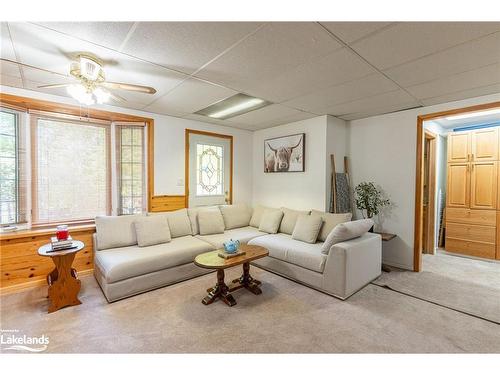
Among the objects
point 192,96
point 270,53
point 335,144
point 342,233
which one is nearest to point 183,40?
point 270,53

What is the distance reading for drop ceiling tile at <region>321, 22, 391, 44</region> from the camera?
1534 mm

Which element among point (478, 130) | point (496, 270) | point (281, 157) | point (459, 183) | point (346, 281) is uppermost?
point (478, 130)

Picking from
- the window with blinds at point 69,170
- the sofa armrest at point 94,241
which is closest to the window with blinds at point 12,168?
the window with blinds at point 69,170

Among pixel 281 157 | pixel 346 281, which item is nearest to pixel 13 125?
pixel 281 157

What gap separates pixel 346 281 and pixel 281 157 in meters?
2.56

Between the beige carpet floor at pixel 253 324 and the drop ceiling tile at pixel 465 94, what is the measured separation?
2409mm

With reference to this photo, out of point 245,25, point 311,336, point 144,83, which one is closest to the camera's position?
point 245,25

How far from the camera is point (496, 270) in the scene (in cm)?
341

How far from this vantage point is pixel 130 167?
3592 mm

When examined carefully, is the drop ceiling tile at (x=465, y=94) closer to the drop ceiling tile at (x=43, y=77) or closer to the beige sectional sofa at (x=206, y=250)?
the beige sectional sofa at (x=206, y=250)

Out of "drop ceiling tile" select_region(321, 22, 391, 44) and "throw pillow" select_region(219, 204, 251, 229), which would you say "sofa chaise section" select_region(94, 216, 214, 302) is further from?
"drop ceiling tile" select_region(321, 22, 391, 44)

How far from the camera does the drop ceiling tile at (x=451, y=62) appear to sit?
5.76ft

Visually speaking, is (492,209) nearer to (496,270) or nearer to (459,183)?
(459,183)
